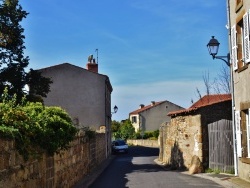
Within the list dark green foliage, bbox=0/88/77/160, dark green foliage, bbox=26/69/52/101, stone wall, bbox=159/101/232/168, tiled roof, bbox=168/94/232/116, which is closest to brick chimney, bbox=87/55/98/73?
tiled roof, bbox=168/94/232/116

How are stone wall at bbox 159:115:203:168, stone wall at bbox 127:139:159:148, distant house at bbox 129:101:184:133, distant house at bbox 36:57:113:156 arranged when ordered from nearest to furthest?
stone wall at bbox 159:115:203:168 → distant house at bbox 36:57:113:156 → stone wall at bbox 127:139:159:148 → distant house at bbox 129:101:184:133

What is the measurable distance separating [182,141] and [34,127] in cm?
1445

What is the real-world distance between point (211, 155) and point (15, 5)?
14930 mm

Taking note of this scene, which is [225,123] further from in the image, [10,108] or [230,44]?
[10,108]

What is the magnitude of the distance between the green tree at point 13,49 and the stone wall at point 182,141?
30.4 ft

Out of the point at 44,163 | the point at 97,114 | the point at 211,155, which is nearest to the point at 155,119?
the point at 97,114

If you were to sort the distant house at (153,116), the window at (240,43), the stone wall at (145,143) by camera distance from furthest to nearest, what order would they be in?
the distant house at (153,116), the stone wall at (145,143), the window at (240,43)

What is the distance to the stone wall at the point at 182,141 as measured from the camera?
1878cm

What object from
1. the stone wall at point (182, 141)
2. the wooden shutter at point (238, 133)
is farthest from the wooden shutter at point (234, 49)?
the stone wall at point (182, 141)

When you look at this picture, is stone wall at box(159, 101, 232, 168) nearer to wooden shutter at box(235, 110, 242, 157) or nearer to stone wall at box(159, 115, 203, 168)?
stone wall at box(159, 115, 203, 168)

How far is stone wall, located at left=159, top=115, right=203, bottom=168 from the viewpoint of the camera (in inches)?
739

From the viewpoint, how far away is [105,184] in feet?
47.8

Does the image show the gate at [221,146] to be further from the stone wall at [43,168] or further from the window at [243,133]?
the stone wall at [43,168]

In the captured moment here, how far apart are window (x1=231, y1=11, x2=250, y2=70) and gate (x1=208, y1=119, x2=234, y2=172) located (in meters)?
3.18
